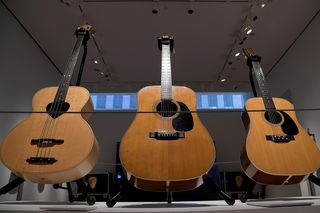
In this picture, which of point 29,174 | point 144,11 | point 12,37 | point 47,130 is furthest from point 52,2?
point 29,174

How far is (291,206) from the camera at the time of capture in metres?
1.34

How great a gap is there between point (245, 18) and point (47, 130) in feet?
10.9

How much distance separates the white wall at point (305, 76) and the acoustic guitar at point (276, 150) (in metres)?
2.19

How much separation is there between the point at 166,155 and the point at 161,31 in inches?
122

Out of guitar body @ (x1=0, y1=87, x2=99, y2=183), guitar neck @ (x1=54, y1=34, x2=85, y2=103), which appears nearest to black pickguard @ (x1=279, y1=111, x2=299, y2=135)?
guitar body @ (x1=0, y1=87, x2=99, y2=183)

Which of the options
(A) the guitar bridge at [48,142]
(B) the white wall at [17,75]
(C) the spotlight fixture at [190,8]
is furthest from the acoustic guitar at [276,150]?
(B) the white wall at [17,75]

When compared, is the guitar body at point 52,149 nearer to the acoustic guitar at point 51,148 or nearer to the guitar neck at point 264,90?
the acoustic guitar at point 51,148

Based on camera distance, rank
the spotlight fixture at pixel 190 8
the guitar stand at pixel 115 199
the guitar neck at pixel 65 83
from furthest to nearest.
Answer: the spotlight fixture at pixel 190 8
the guitar neck at pixel 65 83
the guitar stand at pixel 115 199

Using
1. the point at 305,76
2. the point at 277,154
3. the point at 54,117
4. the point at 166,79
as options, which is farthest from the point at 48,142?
the point at 305,76

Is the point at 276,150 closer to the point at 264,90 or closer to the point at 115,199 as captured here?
the point at 264,90

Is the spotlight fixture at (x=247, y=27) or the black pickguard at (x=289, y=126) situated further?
the spotlight fixture at (x=247, y=27)

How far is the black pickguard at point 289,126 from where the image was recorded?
72.1 inches

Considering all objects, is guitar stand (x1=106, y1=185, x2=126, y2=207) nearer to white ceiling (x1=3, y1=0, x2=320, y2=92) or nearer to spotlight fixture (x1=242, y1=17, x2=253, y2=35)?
white ceiling (x1=3, y1=0, x2=320, y2=92)

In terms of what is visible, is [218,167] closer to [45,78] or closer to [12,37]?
[45,78]
